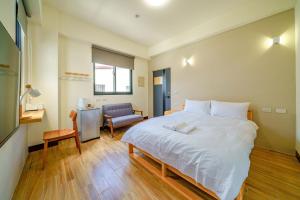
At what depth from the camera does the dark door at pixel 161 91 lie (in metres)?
4.30

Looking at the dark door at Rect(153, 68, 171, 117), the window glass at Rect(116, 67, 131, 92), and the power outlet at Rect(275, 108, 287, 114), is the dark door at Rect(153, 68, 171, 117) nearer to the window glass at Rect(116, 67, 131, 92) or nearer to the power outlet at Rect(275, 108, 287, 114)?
the window glass at Rect(116, 67, 131, 92)

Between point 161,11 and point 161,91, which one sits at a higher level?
point 161,11

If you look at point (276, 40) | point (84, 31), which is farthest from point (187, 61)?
point (84, 31)

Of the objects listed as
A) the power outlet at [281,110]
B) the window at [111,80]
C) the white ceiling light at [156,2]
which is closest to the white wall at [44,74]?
the window at [111,80]

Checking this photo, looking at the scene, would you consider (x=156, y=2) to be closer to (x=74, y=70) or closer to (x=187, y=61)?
(x=187, y=61)

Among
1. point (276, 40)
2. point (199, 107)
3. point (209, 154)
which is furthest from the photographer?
point (199, 107)

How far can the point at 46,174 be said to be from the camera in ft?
5.57

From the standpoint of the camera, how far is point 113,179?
5.26 feet

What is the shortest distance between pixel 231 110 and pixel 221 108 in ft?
0.62

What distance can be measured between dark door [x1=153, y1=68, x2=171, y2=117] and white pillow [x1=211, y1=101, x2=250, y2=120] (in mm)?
1789

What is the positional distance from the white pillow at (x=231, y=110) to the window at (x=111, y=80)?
9.61 feet

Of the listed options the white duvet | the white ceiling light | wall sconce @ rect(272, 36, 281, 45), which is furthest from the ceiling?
the white duvet

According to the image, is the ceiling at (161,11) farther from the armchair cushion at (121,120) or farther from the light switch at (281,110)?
the armchair cushion at (121,120)

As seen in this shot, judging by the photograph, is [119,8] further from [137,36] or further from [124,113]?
[124,113]
